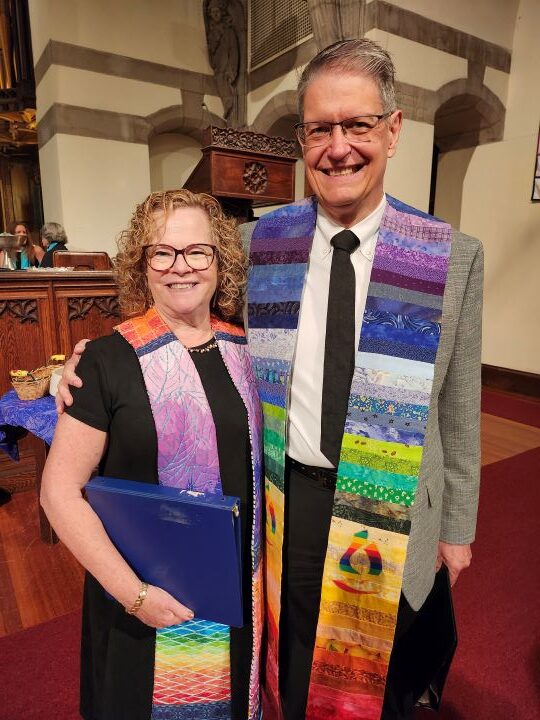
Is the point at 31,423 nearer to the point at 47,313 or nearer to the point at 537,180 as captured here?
the point at 47,313

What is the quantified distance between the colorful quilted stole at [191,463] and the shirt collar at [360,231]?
31cm

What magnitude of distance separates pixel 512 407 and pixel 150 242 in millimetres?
5054

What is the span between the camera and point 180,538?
92 cm

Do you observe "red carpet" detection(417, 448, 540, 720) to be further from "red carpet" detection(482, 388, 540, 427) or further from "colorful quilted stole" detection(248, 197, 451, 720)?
"red carpet" detection(482, 388, 540, 427)

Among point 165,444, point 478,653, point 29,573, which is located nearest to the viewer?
point 165,444

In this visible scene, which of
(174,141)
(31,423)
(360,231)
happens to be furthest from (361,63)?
(174,141)

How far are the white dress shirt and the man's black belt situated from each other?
0.01 m

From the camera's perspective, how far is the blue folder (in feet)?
2.88

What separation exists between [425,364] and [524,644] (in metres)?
Result: 1.57

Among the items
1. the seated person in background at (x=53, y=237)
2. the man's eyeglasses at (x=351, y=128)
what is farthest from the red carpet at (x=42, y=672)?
the seated person in background at (x=53, y=237)

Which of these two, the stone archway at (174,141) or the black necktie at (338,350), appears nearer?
the black necktie at (338,350)

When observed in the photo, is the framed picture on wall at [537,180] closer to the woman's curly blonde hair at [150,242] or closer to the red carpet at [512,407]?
the red carpet at [512,407]

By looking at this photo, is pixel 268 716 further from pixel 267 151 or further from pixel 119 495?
pixel 267 151

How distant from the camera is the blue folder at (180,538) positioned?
0.88 metres
